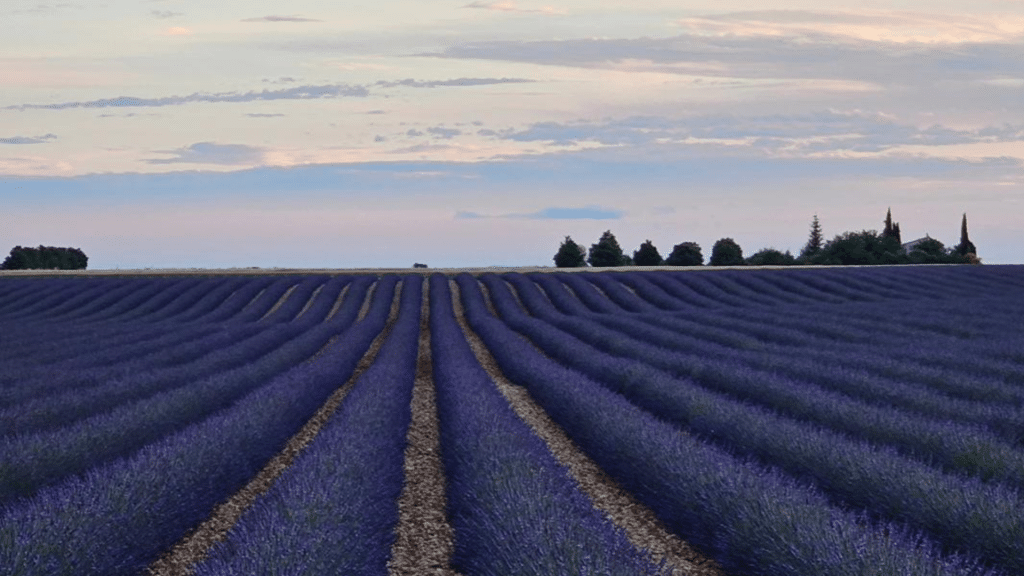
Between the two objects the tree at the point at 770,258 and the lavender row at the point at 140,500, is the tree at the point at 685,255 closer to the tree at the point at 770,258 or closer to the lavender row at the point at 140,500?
the tree at the point at 770,258

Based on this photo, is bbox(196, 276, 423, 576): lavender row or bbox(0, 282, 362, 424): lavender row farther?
bbox(0, 282, 362, 424): lavender row

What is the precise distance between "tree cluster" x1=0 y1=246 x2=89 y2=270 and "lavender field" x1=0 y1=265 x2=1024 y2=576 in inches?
1485

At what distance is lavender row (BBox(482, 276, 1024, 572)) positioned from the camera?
4.62 meters

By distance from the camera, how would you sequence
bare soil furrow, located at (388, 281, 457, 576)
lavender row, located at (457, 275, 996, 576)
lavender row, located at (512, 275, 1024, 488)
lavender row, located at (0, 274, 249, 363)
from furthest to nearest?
lavender row, located at (0, 274, 249, 363), lavender row, located at (512, 275, 1024, 488), bare soil furrow, located at (388, 281, 457, 576), lavender row, located at (457, 275, 996, 576)

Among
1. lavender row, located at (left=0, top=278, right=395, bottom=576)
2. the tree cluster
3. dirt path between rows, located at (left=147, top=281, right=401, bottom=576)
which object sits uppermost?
the tree cluster

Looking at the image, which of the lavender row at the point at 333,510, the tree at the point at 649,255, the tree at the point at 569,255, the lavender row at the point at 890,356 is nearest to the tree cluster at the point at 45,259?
the tree at the point at 569,255

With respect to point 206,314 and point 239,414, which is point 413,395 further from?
point 206,314

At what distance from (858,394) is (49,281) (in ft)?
92.5

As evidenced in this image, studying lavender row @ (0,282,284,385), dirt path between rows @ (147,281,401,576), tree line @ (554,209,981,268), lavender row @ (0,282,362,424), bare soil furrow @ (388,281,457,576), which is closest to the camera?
bare soil furrow @ (388,281,457,576)

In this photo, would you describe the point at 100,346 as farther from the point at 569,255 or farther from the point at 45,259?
the point at 45,259

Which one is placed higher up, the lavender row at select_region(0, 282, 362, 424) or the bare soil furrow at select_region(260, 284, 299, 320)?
the bare soil furrow at select_region(260, 284, 299, 320)

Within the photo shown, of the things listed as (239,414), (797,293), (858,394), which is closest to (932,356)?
(858,394)

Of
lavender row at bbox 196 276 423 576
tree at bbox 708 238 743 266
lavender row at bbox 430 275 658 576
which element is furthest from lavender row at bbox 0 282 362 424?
tree at bbox 708 238 743 266

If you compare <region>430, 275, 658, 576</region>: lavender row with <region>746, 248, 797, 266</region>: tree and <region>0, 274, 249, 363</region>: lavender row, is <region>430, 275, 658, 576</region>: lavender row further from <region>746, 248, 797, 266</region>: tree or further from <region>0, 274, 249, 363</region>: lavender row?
<region>746, 248, 797, 266</region>: tree
